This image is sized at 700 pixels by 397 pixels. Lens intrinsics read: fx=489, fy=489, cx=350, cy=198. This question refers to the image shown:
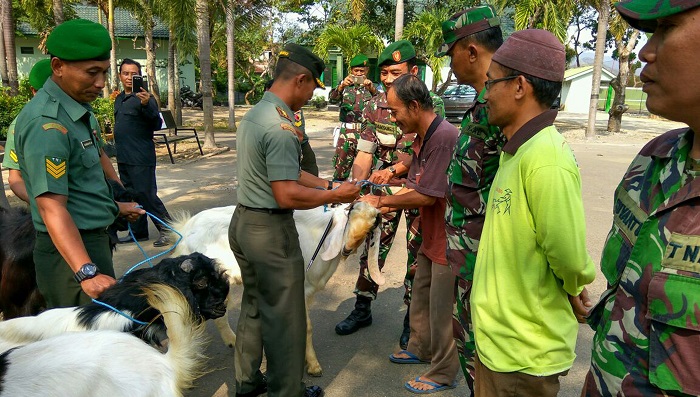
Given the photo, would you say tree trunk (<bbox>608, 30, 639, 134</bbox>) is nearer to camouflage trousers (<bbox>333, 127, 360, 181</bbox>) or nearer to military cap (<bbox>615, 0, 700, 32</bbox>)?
camouflage trousers (<bbox>333, 127, 360, 181</bbox>)

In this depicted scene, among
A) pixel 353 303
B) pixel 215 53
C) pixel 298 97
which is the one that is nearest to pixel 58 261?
pixel 298 97

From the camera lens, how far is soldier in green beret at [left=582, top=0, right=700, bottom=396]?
44.4 inches

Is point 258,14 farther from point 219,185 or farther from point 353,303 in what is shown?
point 353,303

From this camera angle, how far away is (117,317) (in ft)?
7.99

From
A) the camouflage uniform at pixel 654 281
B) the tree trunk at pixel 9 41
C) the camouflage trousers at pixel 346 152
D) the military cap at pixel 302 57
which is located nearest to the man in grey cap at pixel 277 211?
the military cap at pixel 302 57

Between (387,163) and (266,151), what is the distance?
2254 mm

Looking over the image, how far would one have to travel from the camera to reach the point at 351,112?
6.61 m

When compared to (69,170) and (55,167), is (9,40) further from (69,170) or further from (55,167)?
(55,167)

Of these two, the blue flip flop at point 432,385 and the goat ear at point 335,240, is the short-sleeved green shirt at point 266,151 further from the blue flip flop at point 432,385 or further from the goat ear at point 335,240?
the blue flip flop at point 432,385

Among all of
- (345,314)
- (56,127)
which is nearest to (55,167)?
(56,127)

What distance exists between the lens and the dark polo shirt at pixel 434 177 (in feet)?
10.7

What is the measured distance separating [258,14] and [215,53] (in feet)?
40.4

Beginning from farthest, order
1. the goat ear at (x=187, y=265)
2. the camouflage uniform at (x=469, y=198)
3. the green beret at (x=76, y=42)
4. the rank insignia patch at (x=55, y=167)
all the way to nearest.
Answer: the goat ear at (x=187, y=265) → the camouflage uniform at (x=469, y=198) → the green beret at (x=76, y=42) → the rank insignia patch at (x=55, y=167)

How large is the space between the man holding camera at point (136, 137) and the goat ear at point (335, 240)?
3.70 m
